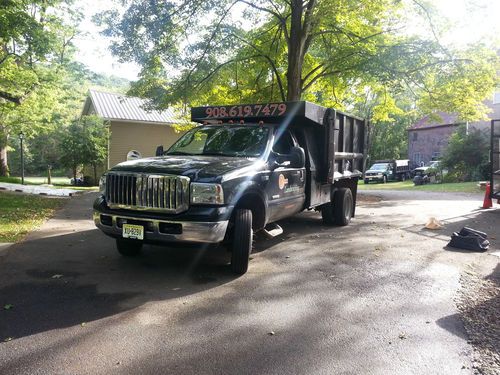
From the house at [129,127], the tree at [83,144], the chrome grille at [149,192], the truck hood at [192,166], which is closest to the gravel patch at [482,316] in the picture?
the truck hood at [192,166]

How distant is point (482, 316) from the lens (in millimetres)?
4242

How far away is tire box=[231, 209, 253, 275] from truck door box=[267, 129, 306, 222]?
0.82 meters

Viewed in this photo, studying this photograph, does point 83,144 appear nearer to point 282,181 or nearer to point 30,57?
point 30,57

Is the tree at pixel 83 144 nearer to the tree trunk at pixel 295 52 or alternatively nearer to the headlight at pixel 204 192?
the tree trunk at pixel 295 52

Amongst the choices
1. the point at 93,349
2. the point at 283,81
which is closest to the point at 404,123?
the point at 283,81

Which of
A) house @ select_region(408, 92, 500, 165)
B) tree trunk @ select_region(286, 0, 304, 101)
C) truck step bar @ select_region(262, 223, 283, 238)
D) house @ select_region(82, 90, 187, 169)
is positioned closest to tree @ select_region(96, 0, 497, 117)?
tree trunk @ select_region(286, 0, 304, 101)

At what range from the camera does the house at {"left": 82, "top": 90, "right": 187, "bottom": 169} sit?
26.6 metres

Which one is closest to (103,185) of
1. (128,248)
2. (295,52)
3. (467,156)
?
(128,248)

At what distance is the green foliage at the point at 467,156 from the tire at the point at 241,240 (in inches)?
977

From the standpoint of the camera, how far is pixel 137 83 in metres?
14.3

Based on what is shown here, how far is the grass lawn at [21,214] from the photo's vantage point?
7725 mm

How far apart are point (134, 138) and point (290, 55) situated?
54.3 ft

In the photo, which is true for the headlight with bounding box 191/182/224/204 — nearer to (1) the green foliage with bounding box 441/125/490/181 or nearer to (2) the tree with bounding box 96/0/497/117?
(2) the tree with bounding box 96/0/497/117

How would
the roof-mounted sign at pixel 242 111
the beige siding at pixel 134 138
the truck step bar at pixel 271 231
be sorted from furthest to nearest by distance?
the beige siding at pixel 134 138, the roof-mounted sign at pixel 242 111, the truck step bar at pixel 271 231
